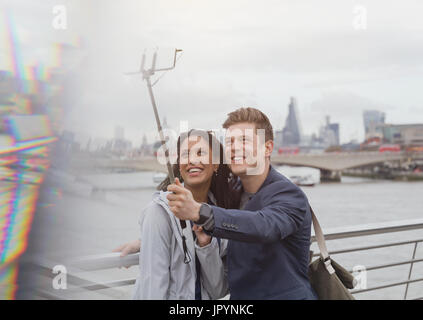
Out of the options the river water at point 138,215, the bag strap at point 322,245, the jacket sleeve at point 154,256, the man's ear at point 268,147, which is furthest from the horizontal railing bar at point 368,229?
the jacket sleeve at point 154,256

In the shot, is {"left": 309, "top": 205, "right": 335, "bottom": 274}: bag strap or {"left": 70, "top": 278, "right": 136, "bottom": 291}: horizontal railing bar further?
{"left": 70, "top": 278, "right": 136, "bottom": 291}: horizontal railing bar

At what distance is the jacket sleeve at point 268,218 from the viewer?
2.99 ft

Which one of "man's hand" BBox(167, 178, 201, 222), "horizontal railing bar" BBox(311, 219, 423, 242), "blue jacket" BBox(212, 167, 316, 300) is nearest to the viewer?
"man's hand" BBox(167, 178, 201, 222)

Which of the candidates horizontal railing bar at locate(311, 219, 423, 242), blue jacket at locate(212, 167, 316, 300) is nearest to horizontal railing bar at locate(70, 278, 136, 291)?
blue jacket at locate(212, 167, 316, 300)

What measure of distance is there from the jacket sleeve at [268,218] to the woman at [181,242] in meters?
0.14

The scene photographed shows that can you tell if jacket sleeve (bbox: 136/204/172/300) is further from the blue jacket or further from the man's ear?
the man's ear

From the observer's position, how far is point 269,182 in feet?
3.63

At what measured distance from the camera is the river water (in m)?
5.10

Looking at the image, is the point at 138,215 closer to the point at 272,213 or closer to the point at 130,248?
the point at 130,248

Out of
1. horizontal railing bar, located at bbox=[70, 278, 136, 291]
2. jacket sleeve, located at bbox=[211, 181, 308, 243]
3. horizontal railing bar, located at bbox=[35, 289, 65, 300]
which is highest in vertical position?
jacket sleeve, located at bbox=[211, 181, 308, 243]

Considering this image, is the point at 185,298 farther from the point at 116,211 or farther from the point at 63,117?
the point at 116,211

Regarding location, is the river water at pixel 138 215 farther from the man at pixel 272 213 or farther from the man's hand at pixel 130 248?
the man at pixel 272 213
